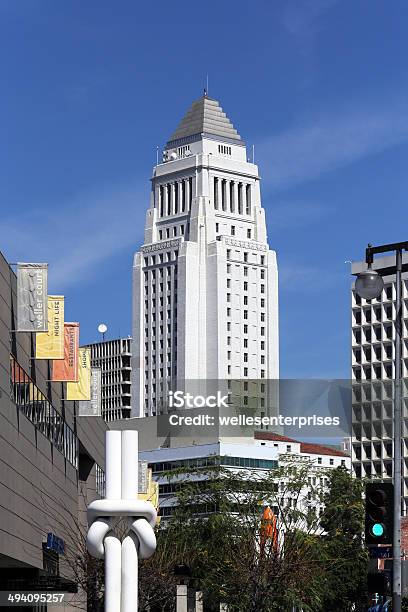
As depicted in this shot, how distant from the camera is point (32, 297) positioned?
166 feet

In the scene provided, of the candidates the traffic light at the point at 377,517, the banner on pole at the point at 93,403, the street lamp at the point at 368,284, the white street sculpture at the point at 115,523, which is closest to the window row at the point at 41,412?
the banner on pole at the point at 93,403

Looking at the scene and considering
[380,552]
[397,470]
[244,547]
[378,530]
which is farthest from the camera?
[244,547]

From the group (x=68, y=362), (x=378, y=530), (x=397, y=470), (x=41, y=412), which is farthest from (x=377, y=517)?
(x=68, y=362)

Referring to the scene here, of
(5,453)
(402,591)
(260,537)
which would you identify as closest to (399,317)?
(402,591)

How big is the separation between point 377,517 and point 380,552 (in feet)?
3.59

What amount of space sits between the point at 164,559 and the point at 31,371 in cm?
2609

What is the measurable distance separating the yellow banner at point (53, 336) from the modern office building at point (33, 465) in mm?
364

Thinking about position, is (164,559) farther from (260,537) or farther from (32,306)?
(32,306)

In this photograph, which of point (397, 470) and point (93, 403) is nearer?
point (397, 470)

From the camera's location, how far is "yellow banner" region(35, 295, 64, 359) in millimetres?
55594

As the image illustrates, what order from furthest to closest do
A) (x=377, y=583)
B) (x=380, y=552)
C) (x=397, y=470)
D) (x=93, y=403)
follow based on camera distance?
(x=93, y=403), (x=397, y=470), (x=380, y=552), (x=377, y=583)

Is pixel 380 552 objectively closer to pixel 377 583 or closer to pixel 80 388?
pixel 377 583

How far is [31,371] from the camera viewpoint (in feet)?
181

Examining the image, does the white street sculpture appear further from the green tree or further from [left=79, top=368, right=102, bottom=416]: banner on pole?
[left=79, top=368, right=102, bottom=416]: banner on pole
